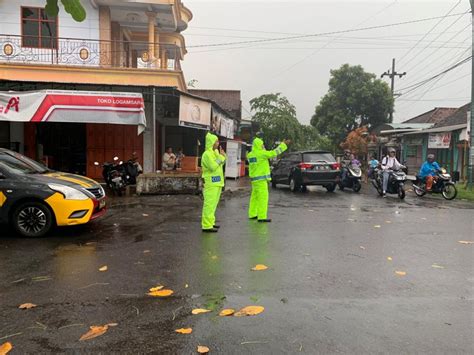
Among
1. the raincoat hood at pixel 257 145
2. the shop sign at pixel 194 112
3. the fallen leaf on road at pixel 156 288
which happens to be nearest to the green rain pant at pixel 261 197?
the raincoat hood at pixel 257 145

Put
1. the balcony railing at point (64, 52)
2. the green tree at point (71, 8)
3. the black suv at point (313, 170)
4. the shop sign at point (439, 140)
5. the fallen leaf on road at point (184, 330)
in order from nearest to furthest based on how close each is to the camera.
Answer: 1. the green tree at point (71, 8)
2. the fallen leaf on road at point (184, 330)
3. the black suv at point (313, 170)
4. the balcony railing at point (64, 52)
5. the shop sign at point (439, 140)

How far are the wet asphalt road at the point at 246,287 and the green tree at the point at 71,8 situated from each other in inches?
90.5

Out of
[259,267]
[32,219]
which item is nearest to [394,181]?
[259,267]

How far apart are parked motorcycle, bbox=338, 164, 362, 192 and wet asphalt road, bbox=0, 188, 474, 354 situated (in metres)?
7.91

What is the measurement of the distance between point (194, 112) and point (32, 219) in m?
8.53

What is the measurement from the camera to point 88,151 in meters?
17.3

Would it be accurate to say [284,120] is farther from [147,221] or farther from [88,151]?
[147,221]

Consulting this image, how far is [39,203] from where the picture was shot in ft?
23.7

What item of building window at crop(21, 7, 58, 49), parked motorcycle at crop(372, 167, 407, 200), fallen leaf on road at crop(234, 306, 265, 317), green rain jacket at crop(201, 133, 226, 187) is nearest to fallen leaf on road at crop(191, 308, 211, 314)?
fallen leaf on road at crop(234, 306, 265, 317)

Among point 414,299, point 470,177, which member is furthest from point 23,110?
point 470,177

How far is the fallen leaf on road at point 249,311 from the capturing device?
12.6 ft

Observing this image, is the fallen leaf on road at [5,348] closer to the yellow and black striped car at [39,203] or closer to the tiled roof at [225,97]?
the yellow and black striped car at [39,203]

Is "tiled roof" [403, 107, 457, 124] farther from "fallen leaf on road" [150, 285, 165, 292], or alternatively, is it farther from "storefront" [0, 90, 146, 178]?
"fallen leaf on road" [150, 285, 165, 292]

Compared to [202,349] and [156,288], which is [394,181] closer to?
[156,288]
